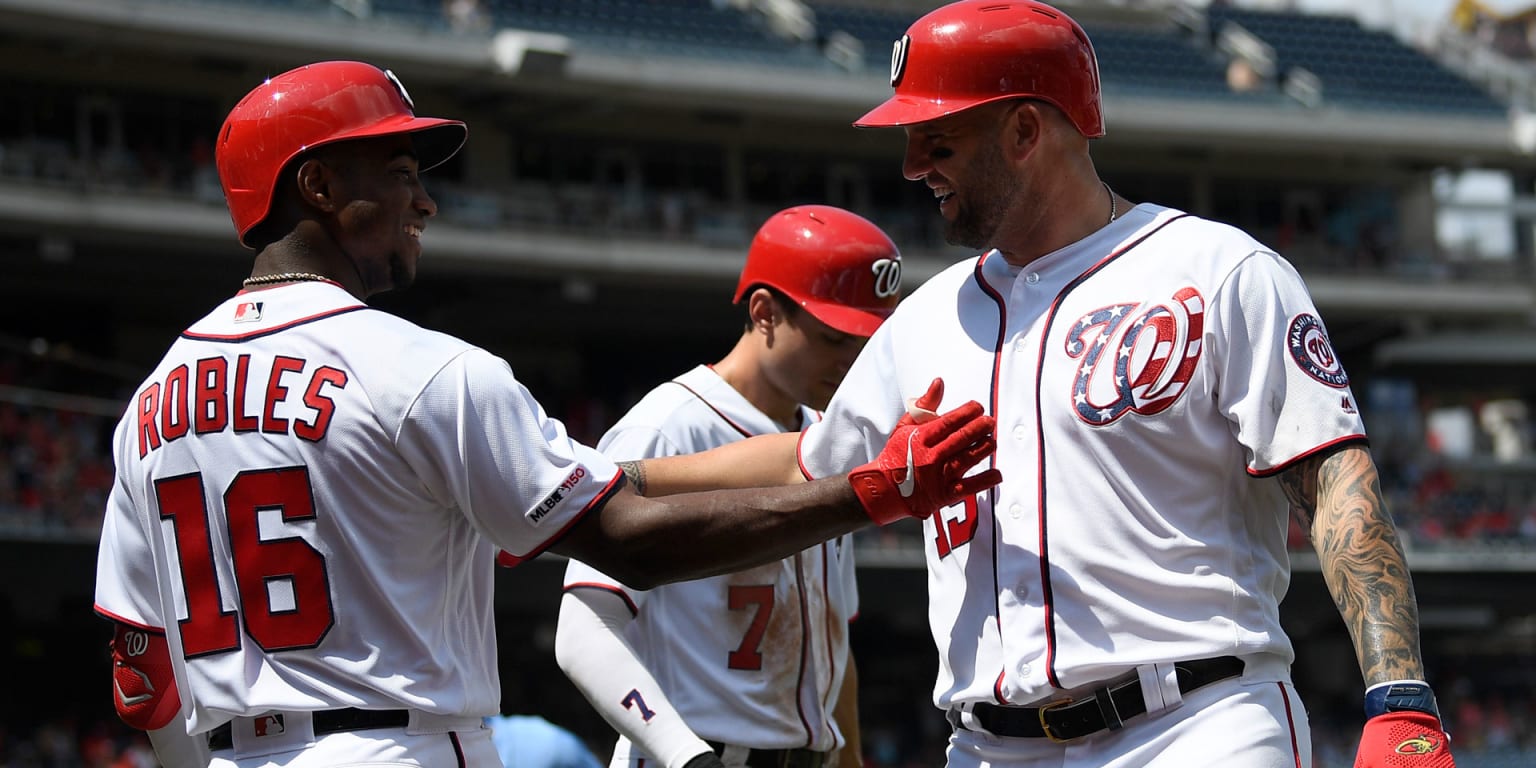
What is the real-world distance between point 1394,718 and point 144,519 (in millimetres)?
2268

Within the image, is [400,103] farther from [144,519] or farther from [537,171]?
[537,171]

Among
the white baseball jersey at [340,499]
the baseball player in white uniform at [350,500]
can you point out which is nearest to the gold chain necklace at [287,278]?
the baseball player in white uniform at [350,500]

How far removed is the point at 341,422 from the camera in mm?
3047

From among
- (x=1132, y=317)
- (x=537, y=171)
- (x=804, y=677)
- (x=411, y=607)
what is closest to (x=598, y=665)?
(x=804, y=677)

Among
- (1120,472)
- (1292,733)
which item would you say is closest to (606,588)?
(1120,472)

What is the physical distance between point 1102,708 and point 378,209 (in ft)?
5.45

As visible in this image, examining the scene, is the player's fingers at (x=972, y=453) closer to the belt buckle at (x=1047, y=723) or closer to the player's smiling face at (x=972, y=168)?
the belt buckle at (x=1047, y=723)

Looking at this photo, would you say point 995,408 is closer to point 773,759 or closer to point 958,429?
point 958,429

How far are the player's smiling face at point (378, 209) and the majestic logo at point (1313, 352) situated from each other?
165cm

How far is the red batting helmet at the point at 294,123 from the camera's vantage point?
10.9ft

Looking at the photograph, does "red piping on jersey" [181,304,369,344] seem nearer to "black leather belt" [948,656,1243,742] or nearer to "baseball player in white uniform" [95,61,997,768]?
"baseball player in white uniform" [95,61,997,768]

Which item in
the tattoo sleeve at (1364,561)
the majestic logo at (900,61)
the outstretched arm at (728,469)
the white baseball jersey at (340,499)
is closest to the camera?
the tattoo sleeve at (1364,561)

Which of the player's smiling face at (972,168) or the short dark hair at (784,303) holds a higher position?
the player's smiling face at (972,168)

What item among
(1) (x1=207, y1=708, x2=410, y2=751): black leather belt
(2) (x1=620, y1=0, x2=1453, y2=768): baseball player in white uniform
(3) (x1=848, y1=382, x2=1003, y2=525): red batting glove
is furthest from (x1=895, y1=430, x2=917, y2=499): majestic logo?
(1) (x1=207, y1=708, x2=410, y2=751): black leather belt
